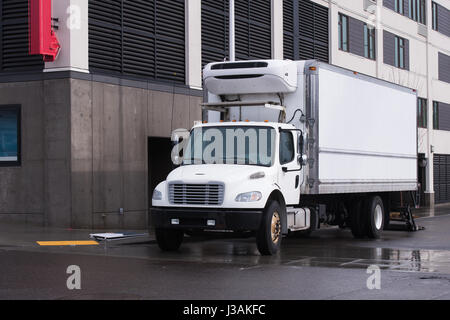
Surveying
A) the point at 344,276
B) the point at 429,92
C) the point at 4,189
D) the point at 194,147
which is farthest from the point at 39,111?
the point at 429,92

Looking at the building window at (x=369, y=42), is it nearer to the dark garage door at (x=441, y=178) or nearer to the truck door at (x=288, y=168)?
the dark garage door at (x=441, y=178)

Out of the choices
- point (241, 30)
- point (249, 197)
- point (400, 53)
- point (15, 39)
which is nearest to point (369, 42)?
point (400, 53)

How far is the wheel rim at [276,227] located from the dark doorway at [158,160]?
12048 millimetres

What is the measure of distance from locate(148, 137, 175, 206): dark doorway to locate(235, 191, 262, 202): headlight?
12.5 metres

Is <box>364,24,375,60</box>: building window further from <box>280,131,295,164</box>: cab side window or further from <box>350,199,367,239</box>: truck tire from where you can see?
<box>280,131,295,164</box>: cab side window

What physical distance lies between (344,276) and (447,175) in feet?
125

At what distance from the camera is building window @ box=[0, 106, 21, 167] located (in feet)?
71.8

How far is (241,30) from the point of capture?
28.6 meters

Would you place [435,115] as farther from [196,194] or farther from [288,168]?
[196,194]

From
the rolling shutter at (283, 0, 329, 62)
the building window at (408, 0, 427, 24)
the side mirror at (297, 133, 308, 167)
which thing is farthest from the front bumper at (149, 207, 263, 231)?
the building window at (408, 0, 427, 24)

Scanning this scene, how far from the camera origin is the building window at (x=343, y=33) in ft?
119

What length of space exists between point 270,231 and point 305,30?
65.7 ft

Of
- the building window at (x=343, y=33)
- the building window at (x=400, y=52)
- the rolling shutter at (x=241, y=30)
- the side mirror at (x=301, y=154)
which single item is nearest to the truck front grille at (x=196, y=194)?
the side mirror at (x=301, y=154)

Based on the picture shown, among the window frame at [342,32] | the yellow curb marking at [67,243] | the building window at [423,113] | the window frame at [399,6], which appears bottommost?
the yellow curb marking at [67,243]
